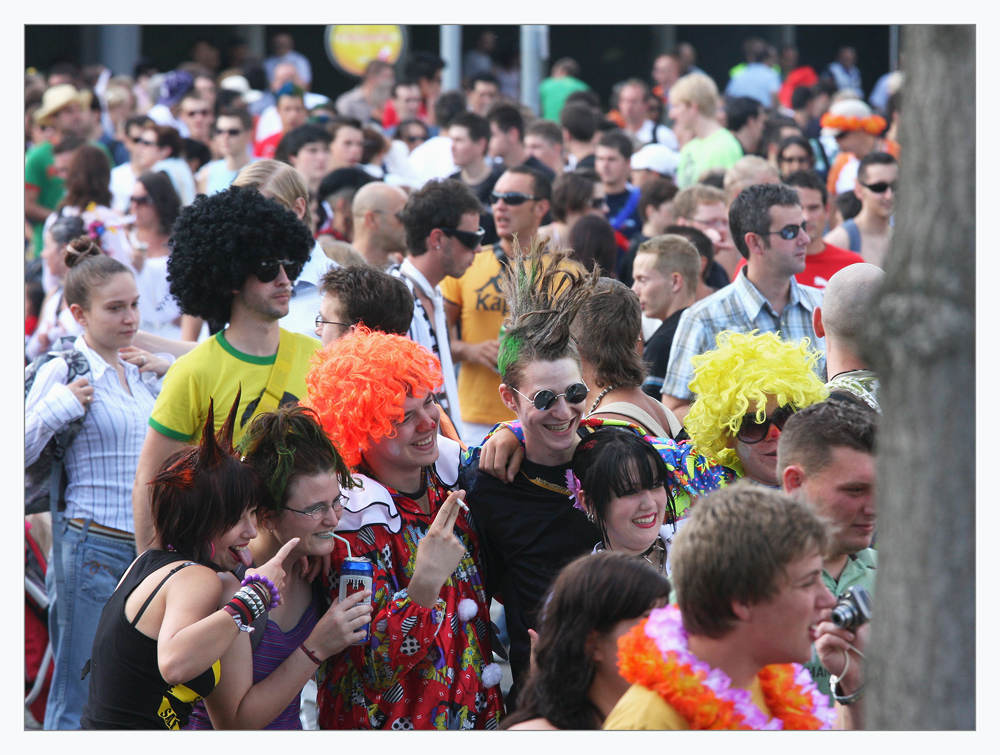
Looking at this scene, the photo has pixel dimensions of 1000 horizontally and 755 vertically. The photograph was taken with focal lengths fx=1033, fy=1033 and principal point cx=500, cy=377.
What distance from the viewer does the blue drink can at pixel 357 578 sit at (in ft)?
9.50

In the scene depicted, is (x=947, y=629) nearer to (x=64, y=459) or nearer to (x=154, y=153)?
(x=64, y=459)

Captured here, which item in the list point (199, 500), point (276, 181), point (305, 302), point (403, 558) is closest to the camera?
point (199, 500)

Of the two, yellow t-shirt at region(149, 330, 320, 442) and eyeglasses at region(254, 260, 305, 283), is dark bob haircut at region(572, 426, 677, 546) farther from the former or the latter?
eyeglasses at region(254, 260, 305, 283)

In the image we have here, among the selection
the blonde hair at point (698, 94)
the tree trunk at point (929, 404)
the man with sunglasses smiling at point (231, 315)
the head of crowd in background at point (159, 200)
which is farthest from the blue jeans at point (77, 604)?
the blonde hair at point (698, 94)

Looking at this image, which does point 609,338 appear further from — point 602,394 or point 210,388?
point 210,388

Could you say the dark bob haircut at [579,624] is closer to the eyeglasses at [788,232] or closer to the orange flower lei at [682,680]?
the orange flower lei at [682,680]

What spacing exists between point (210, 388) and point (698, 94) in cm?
722

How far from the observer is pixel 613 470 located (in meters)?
3.11

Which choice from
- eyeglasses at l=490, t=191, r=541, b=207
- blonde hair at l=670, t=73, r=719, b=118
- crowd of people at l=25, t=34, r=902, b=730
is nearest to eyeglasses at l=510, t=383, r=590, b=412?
crowd of people at l=25, t=34, r=902, b=730

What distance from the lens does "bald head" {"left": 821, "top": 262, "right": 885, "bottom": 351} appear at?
355cm

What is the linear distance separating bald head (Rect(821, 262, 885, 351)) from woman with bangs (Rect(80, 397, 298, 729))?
79.2 inches

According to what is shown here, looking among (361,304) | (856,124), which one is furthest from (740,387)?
(856,124)

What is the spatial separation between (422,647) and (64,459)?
2.10 metres

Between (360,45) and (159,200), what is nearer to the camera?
(159,200)
